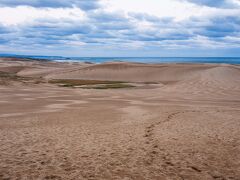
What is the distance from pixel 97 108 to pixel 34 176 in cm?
1180

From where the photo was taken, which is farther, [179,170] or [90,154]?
[90,154]

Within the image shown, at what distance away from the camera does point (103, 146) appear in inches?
406

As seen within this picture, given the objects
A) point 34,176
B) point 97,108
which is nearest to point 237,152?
point 34,176

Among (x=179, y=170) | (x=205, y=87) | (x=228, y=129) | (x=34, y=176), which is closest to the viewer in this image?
(x=34, y=176)

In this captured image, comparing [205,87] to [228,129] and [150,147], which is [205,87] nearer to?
[228,129]

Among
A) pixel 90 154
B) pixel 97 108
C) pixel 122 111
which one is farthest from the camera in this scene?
pixel 97 108

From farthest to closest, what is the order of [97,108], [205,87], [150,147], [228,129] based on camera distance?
[205,87] < [97,108] < [228,129] < [150,147]

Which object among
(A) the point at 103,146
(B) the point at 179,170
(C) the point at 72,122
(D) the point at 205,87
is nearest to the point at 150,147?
(A) the point at 103,146

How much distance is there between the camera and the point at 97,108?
19.2m

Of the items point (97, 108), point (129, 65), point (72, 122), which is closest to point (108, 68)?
point (129, 65)

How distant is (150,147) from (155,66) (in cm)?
4430

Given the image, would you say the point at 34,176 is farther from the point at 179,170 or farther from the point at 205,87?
the point at 205,87

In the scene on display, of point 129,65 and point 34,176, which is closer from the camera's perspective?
point 34,176

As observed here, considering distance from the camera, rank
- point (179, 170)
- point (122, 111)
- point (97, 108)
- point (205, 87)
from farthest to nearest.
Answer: point (205, 87) < point (97, 108) < point (122, 111) < point (179, 170)
